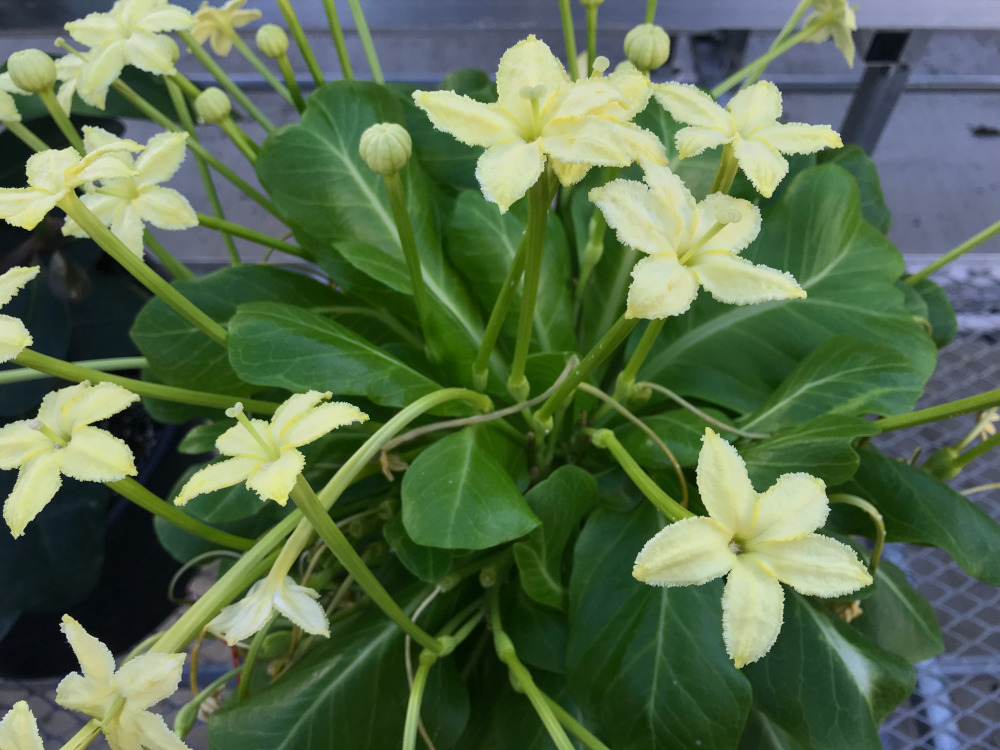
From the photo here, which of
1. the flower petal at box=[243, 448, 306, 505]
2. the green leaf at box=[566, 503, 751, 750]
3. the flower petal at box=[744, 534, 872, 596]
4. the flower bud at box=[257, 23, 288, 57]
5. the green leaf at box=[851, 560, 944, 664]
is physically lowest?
the green leaf at box=[851, 560, 944, 664]

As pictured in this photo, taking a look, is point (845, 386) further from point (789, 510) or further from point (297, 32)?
point (297, 32)

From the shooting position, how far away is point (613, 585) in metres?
0.26

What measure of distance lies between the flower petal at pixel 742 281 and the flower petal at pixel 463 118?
2.4 inches

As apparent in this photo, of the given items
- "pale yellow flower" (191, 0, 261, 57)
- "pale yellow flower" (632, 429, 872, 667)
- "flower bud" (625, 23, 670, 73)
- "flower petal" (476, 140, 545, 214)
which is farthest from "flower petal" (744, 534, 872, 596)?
"pale yellow flower" (191, 0, 261, 57)

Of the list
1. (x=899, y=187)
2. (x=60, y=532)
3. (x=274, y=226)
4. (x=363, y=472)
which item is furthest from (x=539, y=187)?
(x=899, y=187)

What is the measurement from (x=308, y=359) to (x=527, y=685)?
13 cm

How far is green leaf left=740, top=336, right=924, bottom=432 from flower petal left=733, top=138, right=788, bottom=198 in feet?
0.34

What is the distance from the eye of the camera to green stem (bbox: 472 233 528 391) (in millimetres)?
221

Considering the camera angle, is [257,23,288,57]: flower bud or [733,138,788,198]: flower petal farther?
[257,23,288,57]: flower bud

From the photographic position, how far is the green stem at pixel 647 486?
19 cm

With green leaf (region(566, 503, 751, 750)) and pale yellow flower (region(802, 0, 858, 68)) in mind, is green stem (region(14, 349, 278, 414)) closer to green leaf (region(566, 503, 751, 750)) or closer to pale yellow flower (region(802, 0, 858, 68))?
green leaf (region(566, 503, 751, 750))

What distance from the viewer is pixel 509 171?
0.55ft

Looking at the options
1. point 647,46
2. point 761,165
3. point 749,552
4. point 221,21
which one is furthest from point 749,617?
point 221,21

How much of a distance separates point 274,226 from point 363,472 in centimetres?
66
